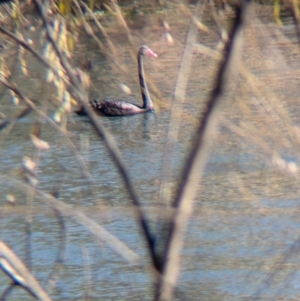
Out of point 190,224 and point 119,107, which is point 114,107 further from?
point 190,224

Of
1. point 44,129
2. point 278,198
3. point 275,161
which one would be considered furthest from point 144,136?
point 275,161

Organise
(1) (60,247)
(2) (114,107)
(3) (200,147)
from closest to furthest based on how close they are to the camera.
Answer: (3) (200,147) < (1) (60,247) < (2) (114,107)

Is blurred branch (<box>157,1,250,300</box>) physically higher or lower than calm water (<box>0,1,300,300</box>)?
lower

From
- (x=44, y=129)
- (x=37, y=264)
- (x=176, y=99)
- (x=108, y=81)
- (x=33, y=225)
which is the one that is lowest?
(x=176, y=99)

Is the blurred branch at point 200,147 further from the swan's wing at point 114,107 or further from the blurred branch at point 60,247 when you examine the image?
the swan's wing at point 114,107

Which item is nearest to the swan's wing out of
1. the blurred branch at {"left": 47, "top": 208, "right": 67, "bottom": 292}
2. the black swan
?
the black swan

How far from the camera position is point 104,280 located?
4.50 meters

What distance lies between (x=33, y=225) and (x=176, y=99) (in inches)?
140

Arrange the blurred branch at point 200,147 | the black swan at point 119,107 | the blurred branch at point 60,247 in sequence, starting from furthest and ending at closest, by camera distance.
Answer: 1. the black swan at point 119,107
2. the blurred branch at point 60,247
3. the blurred branch at point 200,147

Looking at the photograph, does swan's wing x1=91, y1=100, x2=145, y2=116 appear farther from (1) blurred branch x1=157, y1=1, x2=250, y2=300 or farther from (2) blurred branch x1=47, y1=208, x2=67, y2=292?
(1) blurred branch x1=157, y1=1, x2=250, y2=300

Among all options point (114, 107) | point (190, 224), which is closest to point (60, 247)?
point (190, 224)

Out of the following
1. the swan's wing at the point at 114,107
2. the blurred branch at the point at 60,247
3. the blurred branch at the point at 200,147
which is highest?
the swan's wing at the point at 114,107

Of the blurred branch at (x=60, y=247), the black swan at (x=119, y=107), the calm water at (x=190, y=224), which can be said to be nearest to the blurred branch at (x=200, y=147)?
the blurred branch at (x=60, y=247)

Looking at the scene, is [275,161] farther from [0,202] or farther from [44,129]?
[44,129]
